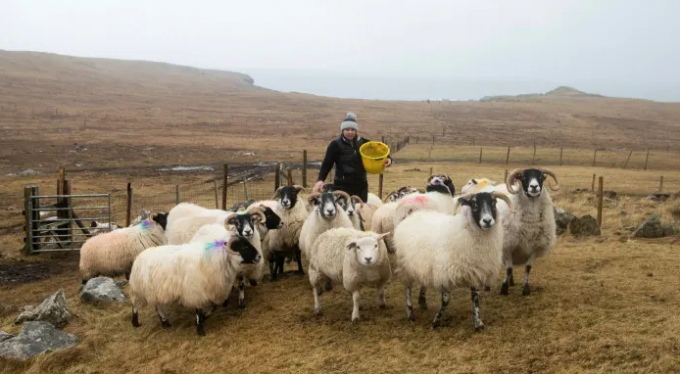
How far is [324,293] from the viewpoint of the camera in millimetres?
8531

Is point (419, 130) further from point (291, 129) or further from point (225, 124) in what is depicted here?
point (225, 124)

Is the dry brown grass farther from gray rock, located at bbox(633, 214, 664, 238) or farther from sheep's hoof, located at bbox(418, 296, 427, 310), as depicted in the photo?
gray rock, located at bbox(633, 214, 664, 238)

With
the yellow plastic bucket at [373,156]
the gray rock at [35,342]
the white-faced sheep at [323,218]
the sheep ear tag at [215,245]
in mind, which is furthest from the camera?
the yellow plastic bucket at [373,156]

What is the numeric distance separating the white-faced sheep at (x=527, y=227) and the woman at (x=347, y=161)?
2283mm

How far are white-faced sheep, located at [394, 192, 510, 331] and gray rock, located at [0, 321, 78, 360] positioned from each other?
483cm

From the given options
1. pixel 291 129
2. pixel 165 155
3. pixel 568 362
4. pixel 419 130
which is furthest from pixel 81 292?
pixel 419 130

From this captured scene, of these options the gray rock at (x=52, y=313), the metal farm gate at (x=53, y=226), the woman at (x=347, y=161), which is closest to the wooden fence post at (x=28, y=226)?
the metal farm gate at (x=53, y=226)

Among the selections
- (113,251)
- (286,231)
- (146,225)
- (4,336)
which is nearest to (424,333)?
→ (286,231)

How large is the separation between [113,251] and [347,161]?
4902mm

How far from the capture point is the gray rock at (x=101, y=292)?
29.5 feet

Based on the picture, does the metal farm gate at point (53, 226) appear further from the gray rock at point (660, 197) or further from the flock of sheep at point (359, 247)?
the gray rock at point (660, 197)

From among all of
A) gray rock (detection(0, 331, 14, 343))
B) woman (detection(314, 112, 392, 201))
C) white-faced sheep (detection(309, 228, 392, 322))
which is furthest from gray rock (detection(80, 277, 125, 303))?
woman (detection(314, 112, 392, 201))

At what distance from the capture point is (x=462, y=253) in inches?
256

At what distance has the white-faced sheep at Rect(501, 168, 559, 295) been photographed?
7582mm
